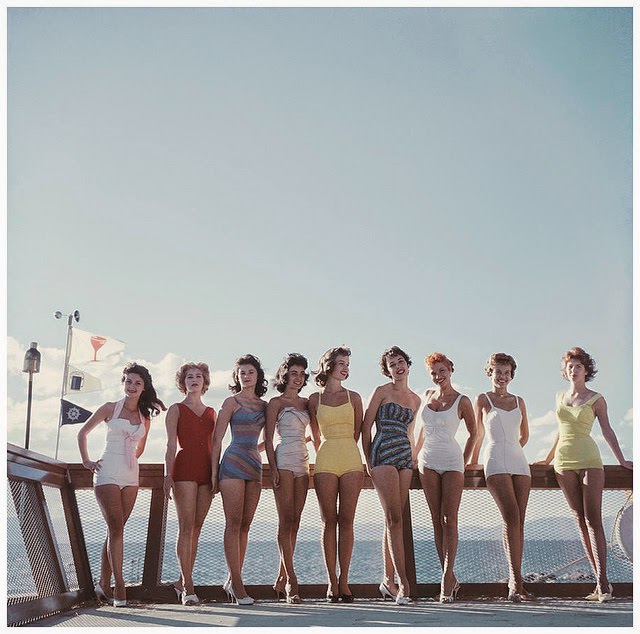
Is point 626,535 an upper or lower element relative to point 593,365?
lower

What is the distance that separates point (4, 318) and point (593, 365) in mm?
4095

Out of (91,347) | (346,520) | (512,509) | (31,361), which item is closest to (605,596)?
(512,509)

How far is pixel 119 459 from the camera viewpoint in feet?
18.8

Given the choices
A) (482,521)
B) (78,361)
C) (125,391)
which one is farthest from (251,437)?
(78,361)

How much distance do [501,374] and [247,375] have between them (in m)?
1.84

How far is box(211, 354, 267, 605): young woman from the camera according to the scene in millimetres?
5598

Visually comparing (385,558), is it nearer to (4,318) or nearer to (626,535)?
(626,535)

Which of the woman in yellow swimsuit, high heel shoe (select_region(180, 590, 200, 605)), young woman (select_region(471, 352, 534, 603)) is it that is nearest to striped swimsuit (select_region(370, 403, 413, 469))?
the woman in yellow swimsuit

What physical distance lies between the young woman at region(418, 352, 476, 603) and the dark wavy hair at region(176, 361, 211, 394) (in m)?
1.57

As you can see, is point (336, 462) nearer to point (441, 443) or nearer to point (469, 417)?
point (441, 443)

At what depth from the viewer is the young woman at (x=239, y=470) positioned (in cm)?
560

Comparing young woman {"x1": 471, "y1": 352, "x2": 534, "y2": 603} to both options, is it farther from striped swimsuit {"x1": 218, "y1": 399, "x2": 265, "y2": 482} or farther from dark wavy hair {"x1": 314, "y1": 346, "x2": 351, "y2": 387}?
striped swimsuit {"x1": 218, "y1": 399, "x2": 265, "y2": 482}

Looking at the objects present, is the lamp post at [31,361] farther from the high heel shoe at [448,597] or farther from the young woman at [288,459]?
the high heel shoe at [448,597]

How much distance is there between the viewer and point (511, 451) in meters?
5.87
